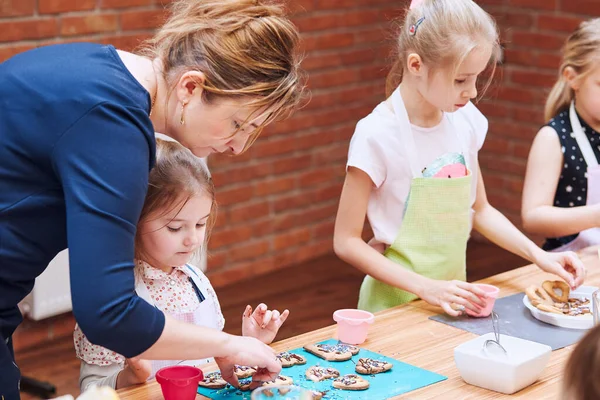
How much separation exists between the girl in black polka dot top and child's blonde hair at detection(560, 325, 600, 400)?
1.51m

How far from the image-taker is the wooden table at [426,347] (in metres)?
1.59

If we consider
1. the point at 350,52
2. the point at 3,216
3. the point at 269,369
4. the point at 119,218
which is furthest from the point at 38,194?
the point at 350,52

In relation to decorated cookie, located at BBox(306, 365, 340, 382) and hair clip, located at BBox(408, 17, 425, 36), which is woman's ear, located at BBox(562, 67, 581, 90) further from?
decorated cookie, located at BBox(306, 365, 340, 382)

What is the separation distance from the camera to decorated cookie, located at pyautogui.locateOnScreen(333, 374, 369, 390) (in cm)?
159

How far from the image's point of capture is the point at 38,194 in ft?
4.45

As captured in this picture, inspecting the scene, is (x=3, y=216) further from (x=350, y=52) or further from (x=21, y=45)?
(x=350, y=52)

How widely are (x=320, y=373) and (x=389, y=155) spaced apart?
722 mm

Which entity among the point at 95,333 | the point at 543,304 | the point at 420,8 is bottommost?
the point at 543,304

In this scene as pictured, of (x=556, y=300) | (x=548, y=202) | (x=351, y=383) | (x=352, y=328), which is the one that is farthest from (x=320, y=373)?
(x=548, y=202)

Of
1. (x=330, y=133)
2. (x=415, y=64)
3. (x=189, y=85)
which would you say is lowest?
(x=330, y=133)

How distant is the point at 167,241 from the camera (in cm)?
172

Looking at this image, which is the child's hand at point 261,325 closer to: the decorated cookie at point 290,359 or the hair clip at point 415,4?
the decorated cookie at point 290,359

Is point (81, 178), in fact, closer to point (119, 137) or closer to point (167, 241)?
point (119, 137)

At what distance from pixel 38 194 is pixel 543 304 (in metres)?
1.16
